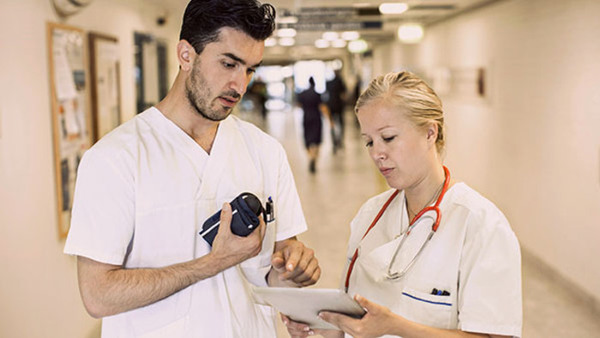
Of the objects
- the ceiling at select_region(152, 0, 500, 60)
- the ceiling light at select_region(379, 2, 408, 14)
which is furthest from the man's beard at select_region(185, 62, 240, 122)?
the ceiling light at select_region(379, 2, 408, 14)

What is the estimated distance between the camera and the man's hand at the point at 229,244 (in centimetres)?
154

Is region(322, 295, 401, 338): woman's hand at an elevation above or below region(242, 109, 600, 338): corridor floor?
above

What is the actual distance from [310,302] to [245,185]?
487mm

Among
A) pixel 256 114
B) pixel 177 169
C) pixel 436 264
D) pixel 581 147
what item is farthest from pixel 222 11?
pixel 256 114

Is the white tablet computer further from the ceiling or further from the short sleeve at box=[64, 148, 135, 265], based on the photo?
the ceiling

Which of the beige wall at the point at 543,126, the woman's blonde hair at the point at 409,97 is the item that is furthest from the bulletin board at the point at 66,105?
the beige wall at the point at 543,126

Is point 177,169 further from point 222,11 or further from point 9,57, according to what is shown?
point 9,57

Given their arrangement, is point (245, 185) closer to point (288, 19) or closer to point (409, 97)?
point (409, 97)

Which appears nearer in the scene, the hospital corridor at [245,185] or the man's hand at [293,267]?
the hospital corridor at [245,185]

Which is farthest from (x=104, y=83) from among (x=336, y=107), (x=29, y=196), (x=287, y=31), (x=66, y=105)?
(x=336, y=107)

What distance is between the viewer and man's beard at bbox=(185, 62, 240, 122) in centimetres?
170

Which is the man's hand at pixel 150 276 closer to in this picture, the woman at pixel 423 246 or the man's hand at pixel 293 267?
Answer: the man's hand at pixel 293 267

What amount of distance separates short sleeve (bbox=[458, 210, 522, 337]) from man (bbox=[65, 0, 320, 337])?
493 mm

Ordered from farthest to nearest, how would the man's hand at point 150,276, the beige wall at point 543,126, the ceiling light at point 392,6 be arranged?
the ceiling light at point 392,6 < the beige wall at point 543,126 < the man's hand at point 150,276
